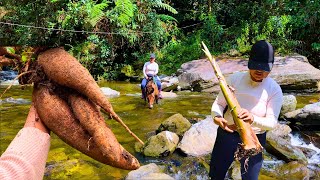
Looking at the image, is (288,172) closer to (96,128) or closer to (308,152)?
(308,152)

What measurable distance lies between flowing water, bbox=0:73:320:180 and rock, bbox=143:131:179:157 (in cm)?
10

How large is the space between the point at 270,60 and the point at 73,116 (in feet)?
5.31

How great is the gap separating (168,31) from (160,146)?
12576 mm

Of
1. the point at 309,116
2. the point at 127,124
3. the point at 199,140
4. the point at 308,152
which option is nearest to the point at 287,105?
the point at 309,116

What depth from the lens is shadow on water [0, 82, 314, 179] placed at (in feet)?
15.7

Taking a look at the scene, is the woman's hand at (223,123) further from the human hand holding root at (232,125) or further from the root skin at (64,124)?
the root skin at (64,124)

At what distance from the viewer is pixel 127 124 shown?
7273 millimetres

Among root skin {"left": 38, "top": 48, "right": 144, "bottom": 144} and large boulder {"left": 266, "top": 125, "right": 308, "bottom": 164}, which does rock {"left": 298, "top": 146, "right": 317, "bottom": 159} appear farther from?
root skin {"left": 38, "top": 48, "right": 144, "bottom": 144}

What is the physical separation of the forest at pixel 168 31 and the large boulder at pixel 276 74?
63.6 inches

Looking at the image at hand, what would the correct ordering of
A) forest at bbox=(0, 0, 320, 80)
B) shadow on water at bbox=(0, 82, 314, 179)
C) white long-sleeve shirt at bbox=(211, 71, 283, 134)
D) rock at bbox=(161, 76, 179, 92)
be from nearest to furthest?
1. white long-sleeve shirt at bbox=(211, 71, 283, 134)
2. shadow on water at bbox=(0, 82, 314, 179)
3. rock at bbox=(161, 76, 179, 92)
4. forest at bbox=(0, 0, 320, 80)

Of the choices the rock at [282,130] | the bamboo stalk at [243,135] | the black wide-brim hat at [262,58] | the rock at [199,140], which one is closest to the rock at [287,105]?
the rock at [282,130]

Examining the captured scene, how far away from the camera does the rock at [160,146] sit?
5.41m

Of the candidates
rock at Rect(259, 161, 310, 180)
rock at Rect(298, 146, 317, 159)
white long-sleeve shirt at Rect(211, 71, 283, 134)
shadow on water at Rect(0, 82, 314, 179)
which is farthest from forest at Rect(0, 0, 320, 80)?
white long-sleeve shirt at Rect(211, 71, 283, 134)

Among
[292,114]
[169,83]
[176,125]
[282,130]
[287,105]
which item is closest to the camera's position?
[176,125]
